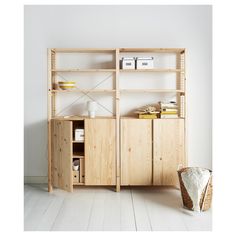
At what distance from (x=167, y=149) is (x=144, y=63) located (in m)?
1.05

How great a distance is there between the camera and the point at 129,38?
416 cm

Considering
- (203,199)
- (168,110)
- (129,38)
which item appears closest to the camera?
(203,199)

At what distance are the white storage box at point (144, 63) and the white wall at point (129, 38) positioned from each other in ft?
1.14

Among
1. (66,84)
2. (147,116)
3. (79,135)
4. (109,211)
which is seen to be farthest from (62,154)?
(147,116)

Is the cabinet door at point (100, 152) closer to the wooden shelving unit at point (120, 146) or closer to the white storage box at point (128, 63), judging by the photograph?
the wooden shelving unit at point (120, 146)

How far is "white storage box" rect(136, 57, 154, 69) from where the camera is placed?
12.7 ft

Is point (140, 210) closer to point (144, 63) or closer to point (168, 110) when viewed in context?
point (168, 110)

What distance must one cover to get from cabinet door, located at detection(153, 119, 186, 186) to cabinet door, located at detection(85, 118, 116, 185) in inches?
19.8

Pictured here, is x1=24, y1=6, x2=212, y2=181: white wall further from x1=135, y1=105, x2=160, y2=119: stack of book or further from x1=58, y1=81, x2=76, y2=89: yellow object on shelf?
x1=135, y1=105, x2=160, y2=119: stack of book

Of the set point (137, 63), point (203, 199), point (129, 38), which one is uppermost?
point (129, 38)
